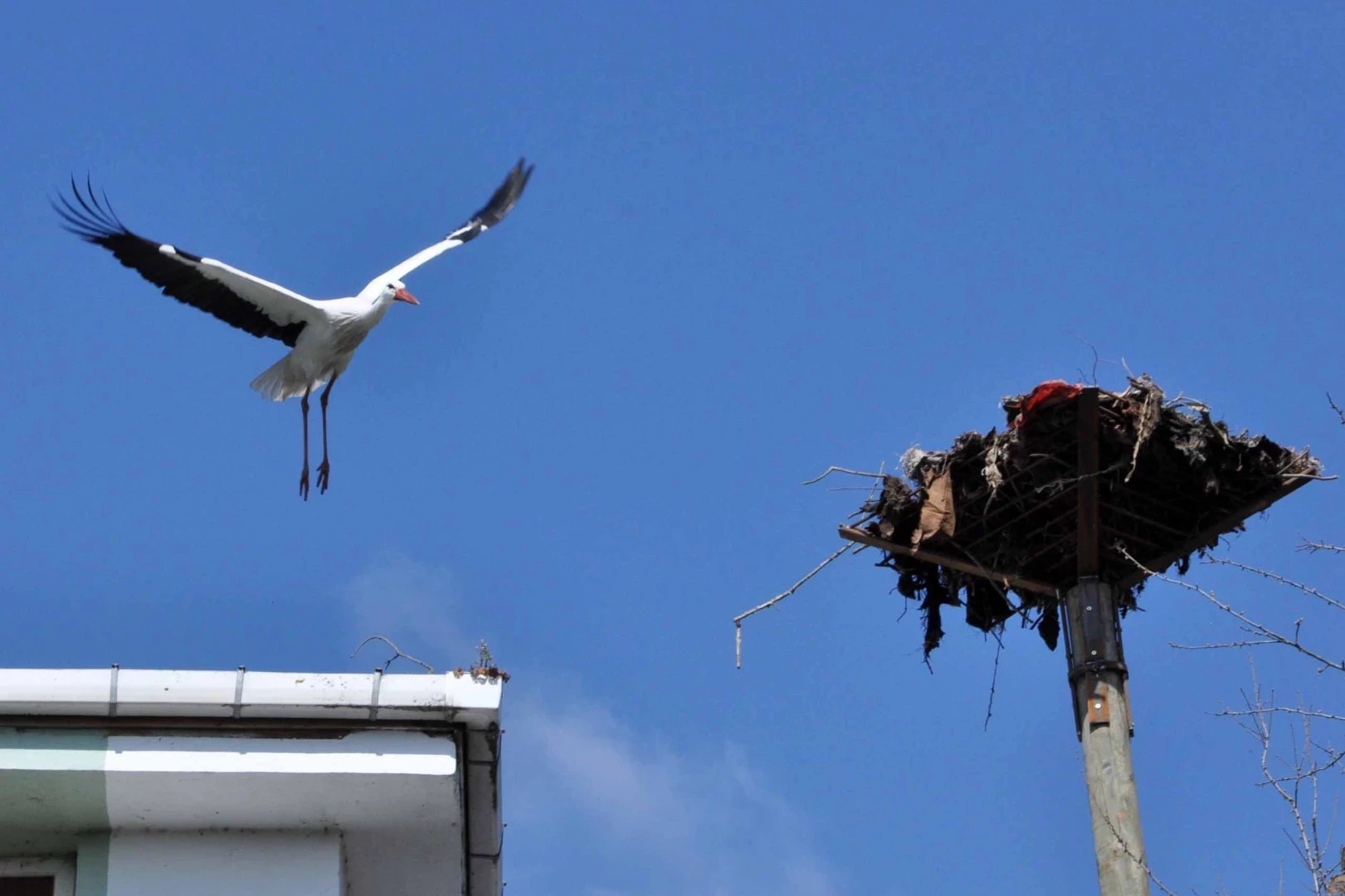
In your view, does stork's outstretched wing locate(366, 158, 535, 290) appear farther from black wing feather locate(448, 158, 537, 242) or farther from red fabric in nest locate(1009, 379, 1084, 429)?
red fabric in nest locate(1009, 379, 1084, 429)

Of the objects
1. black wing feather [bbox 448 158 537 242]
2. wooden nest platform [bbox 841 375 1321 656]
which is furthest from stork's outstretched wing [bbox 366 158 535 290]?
wooden nest platform [bbox 841 375 1321 656]

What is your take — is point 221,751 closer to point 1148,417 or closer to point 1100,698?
point 1100,698

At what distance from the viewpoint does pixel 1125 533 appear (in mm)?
10328

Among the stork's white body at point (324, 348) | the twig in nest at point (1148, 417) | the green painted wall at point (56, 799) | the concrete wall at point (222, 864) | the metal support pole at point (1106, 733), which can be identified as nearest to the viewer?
the green painted wall at point (56, 799)

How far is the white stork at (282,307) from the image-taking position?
495 inches

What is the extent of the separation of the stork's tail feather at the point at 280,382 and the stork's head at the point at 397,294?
2.89 ft

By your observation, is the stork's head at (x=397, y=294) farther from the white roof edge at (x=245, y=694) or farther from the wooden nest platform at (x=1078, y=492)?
the white roof edge at (x=245, y=694)

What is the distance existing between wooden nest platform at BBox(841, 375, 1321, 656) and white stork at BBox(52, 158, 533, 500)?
4904 millimetres

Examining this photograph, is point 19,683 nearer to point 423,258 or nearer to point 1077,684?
point 1077,684

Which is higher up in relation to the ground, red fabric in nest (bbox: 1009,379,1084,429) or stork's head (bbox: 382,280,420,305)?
stork's head (bbox: 382,280,420,305)

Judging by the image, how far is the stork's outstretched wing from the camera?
14.5m

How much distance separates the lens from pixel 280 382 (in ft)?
46.2

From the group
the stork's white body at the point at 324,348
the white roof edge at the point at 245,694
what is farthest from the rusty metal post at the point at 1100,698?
the stork's white body at the point at 324,348

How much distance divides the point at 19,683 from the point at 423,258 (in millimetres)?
8677
